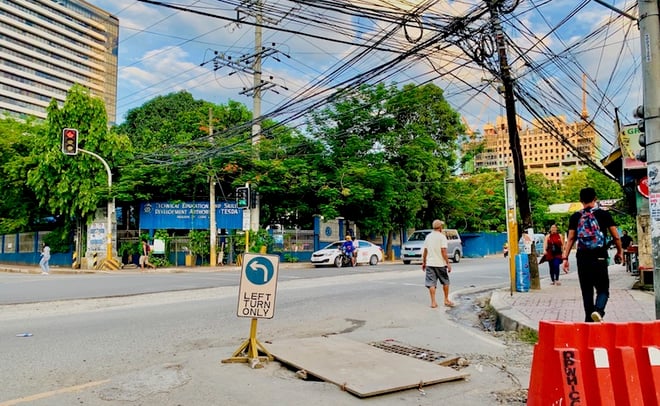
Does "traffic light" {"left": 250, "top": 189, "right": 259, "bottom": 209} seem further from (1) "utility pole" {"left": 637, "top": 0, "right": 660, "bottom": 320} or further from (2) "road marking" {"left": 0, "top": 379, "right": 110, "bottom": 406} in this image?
(1) "utility pole" {"left": 637, "top": 0, "right": 660, "bottom": 320}

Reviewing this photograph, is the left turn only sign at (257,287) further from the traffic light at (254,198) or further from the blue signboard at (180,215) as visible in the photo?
the blue signboard at (180,215)

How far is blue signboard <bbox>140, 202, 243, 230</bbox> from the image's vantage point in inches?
1139

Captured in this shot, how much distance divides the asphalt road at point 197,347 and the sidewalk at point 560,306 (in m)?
1.03

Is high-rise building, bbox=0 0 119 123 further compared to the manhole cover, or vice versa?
high-rise building, bbox=0 0 119 123

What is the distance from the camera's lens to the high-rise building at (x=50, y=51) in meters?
101

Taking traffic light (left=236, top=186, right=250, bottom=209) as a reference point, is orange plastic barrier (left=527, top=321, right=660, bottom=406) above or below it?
below

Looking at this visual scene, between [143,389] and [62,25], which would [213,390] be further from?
[62,25]

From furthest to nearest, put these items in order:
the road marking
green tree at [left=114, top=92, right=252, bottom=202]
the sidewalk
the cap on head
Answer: green tree at [left=114, top=92, right=252, bottom=202]
the sidewalk
the cap on head
the road marking

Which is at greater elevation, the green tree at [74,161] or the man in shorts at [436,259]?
the green tree at [74,161]

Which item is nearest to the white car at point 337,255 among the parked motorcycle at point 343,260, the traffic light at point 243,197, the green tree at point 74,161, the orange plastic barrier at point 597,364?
the parked motorcycle at point 343,260

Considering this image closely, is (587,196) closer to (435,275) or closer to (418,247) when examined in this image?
(435,275)

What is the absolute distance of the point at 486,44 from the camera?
13.0 meters

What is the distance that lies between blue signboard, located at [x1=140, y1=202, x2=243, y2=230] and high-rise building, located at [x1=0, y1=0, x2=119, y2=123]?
82.1 metres

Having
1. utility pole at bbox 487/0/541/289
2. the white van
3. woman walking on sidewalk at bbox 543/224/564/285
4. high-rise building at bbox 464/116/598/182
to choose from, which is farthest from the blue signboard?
utility pole at bbox 487/0/541/289
